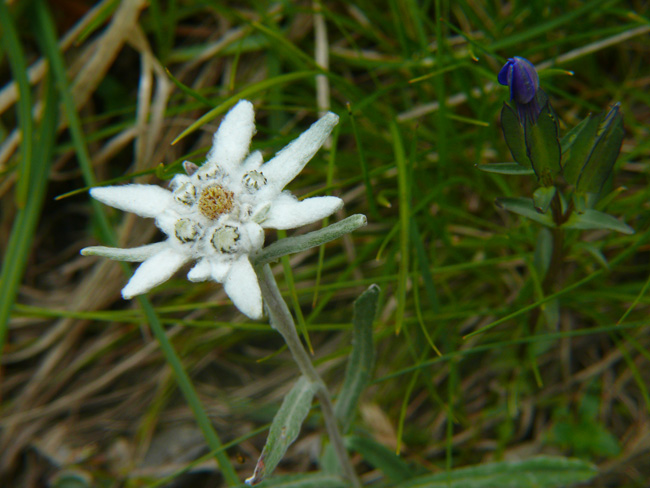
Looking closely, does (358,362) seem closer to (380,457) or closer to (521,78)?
(380,457)

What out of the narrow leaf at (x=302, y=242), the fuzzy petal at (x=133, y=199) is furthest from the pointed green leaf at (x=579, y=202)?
the fuzzy petal at (x=133, y=199)

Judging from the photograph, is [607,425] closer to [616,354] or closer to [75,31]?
[616,354]

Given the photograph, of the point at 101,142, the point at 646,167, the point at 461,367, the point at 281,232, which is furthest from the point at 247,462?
the point at 646,167

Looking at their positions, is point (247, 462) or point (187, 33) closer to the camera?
point (247, 462)

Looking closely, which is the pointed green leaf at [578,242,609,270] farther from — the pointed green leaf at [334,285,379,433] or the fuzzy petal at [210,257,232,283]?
the fuzzy petal at [210,257,232,283]

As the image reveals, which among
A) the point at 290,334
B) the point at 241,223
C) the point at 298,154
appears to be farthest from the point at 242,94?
the point at 290,334

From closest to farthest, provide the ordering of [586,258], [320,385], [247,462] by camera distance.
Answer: [320,385]
[586,258]
[247,462]
